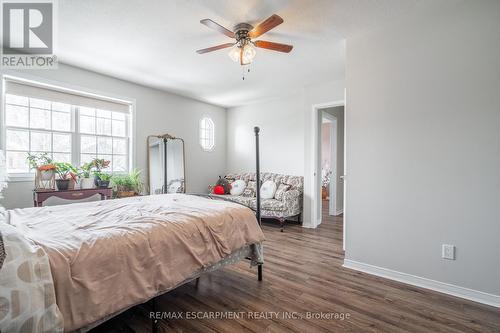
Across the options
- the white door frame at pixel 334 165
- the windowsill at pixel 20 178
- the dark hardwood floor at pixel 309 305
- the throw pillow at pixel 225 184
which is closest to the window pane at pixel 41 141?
the windowsill at pixel 20 178

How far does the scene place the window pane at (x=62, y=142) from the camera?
3.48 meters

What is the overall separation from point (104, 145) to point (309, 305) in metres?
3.85

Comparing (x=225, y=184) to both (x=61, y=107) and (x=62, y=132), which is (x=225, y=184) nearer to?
(x=62, y=132)

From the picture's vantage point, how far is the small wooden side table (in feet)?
9.78

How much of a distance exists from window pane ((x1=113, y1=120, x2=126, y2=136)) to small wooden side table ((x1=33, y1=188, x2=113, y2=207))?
1126 mm

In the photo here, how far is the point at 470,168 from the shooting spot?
6.75ft

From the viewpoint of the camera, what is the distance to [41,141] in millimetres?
3359

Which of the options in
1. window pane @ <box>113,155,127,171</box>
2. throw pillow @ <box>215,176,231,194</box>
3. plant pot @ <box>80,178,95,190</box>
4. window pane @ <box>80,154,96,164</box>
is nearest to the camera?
plant pot @ <box>80,178,95,190</box>

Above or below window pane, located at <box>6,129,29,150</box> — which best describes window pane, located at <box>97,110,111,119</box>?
above

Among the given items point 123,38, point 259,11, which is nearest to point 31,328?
point 259,11

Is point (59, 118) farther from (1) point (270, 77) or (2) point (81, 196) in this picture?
(1) point (270, 77)

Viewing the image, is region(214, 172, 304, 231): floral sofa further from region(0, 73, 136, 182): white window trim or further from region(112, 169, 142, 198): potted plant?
region(0, 73, 136, 182): white window trim

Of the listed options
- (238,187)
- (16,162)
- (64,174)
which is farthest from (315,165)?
(16,162)

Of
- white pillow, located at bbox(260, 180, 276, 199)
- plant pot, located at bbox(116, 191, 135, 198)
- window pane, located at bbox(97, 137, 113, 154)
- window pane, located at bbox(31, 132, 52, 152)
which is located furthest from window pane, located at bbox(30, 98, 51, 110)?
white pillow, located at bbox(260, 180, 276, 199)
